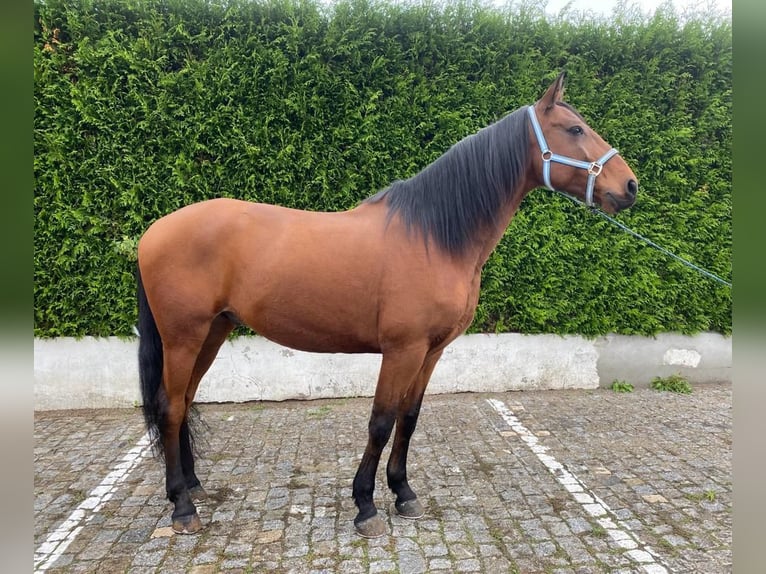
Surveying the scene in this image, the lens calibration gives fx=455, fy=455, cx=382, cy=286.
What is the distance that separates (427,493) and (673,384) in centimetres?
399

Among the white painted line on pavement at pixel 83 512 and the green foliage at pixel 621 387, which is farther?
the green foliage at pixel 621 387

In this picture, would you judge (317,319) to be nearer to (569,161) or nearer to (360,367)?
(569,161)

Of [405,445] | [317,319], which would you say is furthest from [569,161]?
[405,445]

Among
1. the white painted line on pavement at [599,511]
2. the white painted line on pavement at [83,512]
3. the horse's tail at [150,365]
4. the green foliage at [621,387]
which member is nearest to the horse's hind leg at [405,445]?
the white painted line on pavement at [599,511]

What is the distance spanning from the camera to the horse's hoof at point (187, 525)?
8.81ft

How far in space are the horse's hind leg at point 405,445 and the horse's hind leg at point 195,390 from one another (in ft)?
4.18

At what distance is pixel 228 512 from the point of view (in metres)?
2.91

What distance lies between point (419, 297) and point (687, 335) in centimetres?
469

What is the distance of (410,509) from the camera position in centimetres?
285

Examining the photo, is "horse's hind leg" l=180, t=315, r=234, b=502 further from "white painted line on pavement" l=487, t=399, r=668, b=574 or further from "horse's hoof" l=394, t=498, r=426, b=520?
"white painted line on pavement" l=487, t=399, r=668, b=574

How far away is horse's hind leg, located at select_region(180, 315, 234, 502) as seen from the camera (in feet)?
9.84

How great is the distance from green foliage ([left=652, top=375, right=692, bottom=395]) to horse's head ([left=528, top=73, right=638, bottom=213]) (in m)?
3.91

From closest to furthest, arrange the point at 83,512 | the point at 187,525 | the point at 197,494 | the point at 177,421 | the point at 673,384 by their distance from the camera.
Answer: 1. the point at 187,525
2. the point at 177,421
3. the point at 83,512
4. the point at 197,494
5. the point at 673,384
